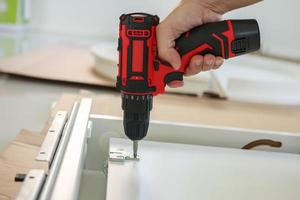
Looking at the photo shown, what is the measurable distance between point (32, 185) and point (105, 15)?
2.38 meters

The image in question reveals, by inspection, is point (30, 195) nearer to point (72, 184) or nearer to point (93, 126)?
point (72, 184)

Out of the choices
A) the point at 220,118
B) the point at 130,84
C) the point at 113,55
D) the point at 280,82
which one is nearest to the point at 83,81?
the point at 113,55

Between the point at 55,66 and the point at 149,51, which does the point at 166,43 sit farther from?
the point at 55,66

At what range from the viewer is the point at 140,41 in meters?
0.74

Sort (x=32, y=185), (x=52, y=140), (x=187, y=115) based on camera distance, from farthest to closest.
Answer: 1. (x=187, y=115)
2. (x=52, y=140)
3. (x=32, y=185)

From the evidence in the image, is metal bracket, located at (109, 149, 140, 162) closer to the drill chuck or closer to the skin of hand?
the drill chuck

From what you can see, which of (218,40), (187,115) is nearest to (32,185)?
(218,40)

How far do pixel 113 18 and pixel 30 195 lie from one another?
7.89 feet

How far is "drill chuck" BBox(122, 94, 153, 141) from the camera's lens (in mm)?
767

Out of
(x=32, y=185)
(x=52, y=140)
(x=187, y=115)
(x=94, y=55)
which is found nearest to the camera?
(x=32, y=185)

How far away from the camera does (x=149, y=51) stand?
0.76 metres

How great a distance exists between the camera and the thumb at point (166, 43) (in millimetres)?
759

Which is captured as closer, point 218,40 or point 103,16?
point 218,40

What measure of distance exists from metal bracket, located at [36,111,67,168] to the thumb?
232 millimetres
